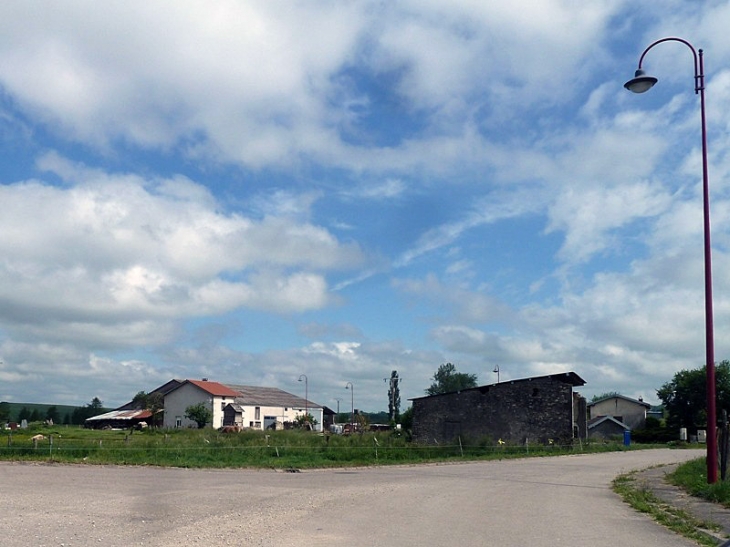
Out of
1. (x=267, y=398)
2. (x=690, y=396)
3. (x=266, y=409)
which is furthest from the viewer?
(x=267, y=398)

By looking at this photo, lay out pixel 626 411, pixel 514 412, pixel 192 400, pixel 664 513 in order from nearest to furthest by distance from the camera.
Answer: pixel 664 513 → pixel 514 412 → pixel 192 400 → pixel 626 411

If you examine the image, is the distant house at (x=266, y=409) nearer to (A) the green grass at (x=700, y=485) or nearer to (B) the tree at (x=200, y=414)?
(B) the tree at (x=200, y=414)

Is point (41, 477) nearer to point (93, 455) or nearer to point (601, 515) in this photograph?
point (93, 455)

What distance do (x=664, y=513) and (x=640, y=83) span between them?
9941 millimetres

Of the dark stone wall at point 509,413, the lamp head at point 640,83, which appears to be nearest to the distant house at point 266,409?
the dark stone wall at point 509,413

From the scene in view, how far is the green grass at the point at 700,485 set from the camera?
16630 mm

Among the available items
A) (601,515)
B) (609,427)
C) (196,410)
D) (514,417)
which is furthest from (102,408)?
(601,515)

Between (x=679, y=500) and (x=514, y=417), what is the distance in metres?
32.6

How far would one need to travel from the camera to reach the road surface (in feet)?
38.7

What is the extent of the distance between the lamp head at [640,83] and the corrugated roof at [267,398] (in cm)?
7724

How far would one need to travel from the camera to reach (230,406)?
86250 millimetres

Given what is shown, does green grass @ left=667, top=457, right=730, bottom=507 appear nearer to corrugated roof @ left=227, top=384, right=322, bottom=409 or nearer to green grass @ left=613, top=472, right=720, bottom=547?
green grass @ left=613, top=472, right=720, bottom=547

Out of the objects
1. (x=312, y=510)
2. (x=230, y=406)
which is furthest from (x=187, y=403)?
(x=312, y=510)

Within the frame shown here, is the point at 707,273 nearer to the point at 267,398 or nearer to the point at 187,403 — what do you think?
the point at 187,403
